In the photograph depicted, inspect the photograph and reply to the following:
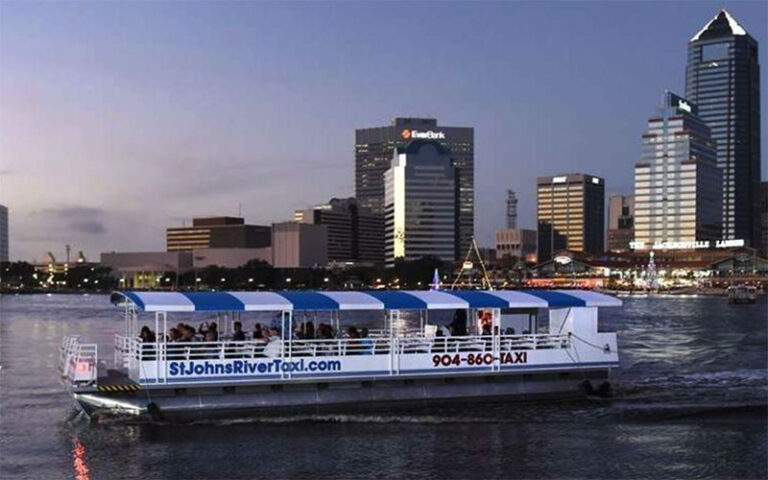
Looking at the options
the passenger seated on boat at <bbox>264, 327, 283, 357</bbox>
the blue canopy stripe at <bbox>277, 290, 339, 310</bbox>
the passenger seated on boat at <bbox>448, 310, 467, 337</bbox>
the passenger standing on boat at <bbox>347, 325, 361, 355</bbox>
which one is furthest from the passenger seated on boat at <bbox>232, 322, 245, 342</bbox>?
the passenger seated on boat at <bbox>448, 310, 467, 337</bbox>

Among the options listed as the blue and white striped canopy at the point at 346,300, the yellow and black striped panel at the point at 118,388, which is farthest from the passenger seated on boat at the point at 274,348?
the yellow and black striped panel at the point at 118,388

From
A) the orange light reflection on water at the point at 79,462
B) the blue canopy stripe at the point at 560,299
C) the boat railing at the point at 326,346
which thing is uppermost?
the blue canopy stripe at the point at 560,299

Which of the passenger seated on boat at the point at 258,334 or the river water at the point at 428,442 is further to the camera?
the passenger seated on boat at the point at 258,334

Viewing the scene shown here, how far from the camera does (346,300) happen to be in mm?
31531

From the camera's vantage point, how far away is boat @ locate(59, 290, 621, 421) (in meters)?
28.8

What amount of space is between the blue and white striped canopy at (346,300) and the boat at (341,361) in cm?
5

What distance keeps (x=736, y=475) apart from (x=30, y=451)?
767 inches

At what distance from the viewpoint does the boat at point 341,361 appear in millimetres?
28781

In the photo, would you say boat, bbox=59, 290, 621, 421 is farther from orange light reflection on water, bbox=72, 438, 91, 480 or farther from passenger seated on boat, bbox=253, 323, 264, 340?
orange light reflection on water, bbox=72, 438, 91, 480

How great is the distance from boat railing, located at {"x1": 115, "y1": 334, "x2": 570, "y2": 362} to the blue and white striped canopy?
3.58 ft

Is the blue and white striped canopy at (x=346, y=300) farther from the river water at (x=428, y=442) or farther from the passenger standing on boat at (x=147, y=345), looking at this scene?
the river water at (x=428, y=442)

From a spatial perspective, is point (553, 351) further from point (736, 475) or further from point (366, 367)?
point (736, 475)

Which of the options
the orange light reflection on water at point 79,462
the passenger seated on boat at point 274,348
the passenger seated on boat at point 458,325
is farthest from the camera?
the passenger seated on boat at point 458,325

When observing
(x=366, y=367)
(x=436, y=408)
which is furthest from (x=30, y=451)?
(x=436, y=408)
